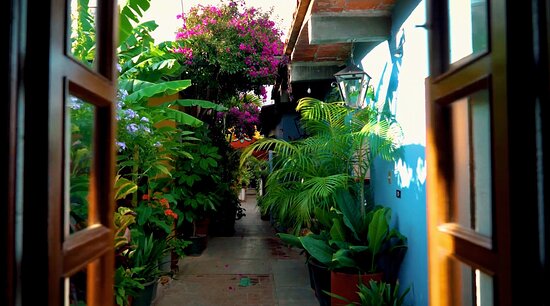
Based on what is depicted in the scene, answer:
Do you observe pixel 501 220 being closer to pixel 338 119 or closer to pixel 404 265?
pixel 404 265

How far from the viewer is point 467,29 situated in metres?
2.22

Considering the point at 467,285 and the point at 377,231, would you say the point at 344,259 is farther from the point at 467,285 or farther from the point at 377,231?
the point at 467,285

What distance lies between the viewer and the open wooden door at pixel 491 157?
1.14 metres

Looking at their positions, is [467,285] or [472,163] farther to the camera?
[467,285]

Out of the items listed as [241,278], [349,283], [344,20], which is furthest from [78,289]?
[241,278]

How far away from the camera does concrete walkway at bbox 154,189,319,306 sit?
17.3 ft

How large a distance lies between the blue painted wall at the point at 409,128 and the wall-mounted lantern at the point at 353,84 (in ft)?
0.70

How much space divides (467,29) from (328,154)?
2837 millimetres

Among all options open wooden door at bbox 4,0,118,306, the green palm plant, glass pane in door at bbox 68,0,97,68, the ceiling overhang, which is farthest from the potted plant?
open wooden door at bbox 4,0,118,306

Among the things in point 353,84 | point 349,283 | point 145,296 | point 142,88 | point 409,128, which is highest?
point 353,84

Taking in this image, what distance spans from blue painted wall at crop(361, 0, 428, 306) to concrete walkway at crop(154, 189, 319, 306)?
147 centimetres

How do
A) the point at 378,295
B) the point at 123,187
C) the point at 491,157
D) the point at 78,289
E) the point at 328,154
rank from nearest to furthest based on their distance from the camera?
the point at 491,157 < the point at 78,289 < the point at 378,295 < the point at 123,187 < the point at 328,154

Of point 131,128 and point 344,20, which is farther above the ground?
point 344,20

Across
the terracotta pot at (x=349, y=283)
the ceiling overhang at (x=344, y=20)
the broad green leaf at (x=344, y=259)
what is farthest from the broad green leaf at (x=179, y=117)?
the terracotta pot at (x=349, y=283)
